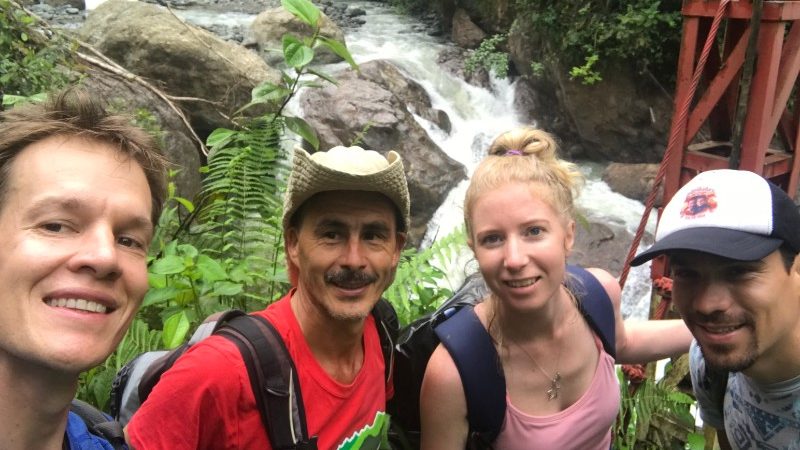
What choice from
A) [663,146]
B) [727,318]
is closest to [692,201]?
[727,318]

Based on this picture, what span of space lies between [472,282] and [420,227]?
23.5 ft

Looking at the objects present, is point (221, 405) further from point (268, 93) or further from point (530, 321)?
point (268, 93)

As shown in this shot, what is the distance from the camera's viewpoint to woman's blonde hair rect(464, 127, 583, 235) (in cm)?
195

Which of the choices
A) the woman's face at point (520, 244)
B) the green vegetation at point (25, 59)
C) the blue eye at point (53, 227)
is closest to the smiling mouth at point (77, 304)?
the blue eye at point (53, 227)

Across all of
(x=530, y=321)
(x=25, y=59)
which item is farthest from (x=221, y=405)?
(x=25, y=59)

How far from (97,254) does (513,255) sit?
3.72 feet

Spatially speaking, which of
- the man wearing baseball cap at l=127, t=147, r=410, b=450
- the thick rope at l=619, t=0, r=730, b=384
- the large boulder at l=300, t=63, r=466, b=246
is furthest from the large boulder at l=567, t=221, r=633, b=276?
the man wearing baseball cap at l=127, t=147, r=410, b=450

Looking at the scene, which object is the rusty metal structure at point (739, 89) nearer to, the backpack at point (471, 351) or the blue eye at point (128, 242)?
the backpack at point (471, 351)

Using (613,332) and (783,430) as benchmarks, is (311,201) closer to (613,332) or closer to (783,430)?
(613,332)

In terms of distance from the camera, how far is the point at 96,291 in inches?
44.3

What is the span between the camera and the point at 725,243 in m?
1.57

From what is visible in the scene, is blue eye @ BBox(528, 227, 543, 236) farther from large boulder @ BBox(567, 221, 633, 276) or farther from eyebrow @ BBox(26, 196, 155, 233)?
large boulder @ BBox(567, 221, 633, 276)

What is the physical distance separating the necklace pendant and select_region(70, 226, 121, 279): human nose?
1.34 m

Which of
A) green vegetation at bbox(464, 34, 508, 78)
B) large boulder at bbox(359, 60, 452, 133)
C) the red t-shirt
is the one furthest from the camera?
green vegetation at bbox(464, 34, 508, 78)
